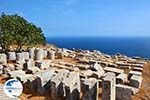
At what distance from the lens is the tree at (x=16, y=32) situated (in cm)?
2497

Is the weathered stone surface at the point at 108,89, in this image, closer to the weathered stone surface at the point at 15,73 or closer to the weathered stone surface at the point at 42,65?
the weathered stone surface at the point at 15,73

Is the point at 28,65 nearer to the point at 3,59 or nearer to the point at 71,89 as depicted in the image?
the point at 3,59

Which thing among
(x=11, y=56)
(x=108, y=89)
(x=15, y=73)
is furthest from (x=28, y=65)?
(x=108, y=89)

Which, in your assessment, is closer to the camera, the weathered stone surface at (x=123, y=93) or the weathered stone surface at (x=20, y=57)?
the weathered stone surface at (x=123, y=93)

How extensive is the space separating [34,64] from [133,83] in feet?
25.0

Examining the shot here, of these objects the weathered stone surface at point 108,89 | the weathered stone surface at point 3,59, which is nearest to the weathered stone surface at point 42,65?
the weathered stone surface at point 3,59

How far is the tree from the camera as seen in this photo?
983 inches

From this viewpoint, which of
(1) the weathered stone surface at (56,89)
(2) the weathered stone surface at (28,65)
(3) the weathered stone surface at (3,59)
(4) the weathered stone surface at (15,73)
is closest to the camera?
(1) the weathered stone surface at (56,89)

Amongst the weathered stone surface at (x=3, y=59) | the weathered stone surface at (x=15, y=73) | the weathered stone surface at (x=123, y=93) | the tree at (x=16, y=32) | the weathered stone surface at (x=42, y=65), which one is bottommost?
the weathered stone surface at (x=123, y=93)

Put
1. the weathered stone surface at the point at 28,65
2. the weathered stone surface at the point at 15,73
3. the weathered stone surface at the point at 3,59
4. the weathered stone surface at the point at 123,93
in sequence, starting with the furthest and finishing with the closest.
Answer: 1. the weathered stone surface at the point at 3,59
2. the weathered stone surface at the point at 28,65
3. the weathered stone surface at the point at 15,73
4. the weathered stone surface at the point at 123,93

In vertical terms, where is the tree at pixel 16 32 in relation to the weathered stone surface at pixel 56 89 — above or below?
above

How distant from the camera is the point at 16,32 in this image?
83.7 feet

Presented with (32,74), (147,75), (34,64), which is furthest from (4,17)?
(147,75)

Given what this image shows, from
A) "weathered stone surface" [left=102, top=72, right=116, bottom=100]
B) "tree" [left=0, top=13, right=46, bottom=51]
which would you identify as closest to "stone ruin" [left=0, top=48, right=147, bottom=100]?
"weathered stone surface" [left=102, top=72, right=116, bottom=100]
